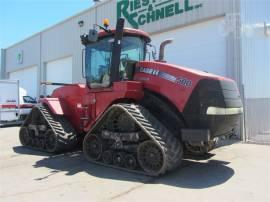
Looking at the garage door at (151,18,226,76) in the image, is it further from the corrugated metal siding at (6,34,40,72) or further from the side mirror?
the corrugated metal siding at (6,34,40,72)

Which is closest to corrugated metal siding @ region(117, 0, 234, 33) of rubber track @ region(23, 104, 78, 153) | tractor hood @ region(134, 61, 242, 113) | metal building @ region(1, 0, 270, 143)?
metal building @ region(1, 0, 270, 143)

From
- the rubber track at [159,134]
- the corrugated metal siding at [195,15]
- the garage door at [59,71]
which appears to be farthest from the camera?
the garage door at [59,71]

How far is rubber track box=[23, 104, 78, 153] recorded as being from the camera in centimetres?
Answer: 840

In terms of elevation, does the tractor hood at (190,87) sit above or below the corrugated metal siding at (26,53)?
below

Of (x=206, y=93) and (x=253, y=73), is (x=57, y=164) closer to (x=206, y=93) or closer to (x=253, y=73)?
(x=206, y=93)

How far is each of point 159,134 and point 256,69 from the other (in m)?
8.71

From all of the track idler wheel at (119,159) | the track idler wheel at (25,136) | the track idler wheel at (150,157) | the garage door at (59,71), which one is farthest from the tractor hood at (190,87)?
the garage door at (59,71)

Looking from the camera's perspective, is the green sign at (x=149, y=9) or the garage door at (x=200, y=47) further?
the green sign at (x=149, y=9)

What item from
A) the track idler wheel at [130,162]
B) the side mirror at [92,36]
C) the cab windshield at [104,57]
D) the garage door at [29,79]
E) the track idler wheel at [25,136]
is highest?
the garage door at [29,79]

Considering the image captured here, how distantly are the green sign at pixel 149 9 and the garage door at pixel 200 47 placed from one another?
801 mm

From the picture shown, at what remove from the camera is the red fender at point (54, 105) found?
8.98 meters

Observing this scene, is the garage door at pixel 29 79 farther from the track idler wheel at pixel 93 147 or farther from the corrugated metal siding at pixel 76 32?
the track idler wheel at pixel 93 147

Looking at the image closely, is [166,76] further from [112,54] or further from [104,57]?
A: [104,57]

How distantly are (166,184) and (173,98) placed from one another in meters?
1.75
